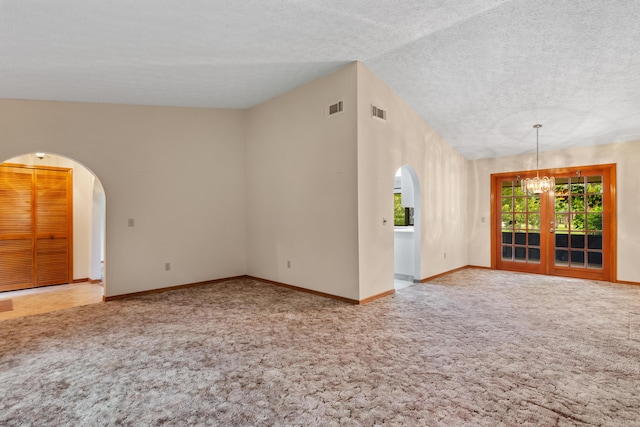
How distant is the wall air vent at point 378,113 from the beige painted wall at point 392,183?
65 mm

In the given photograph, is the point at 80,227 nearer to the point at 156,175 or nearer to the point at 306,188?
the point at 156,175

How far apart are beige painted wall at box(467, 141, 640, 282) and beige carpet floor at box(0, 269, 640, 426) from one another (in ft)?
5.84

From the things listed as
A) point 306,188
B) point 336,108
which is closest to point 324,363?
point 306,188

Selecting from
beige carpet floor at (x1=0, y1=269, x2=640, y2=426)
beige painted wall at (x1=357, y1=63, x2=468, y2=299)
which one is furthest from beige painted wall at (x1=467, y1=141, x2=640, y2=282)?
beige carpet floor at (x1=0, y1=269, x2=640, y2=426)

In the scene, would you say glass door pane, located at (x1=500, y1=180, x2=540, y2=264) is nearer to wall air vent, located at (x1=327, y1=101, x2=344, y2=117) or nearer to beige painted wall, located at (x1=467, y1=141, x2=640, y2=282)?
beige painted wall, located at (x1=467, y1=141, x2=640, y2=282)

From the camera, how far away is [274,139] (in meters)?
5.79

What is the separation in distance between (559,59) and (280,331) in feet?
14.5

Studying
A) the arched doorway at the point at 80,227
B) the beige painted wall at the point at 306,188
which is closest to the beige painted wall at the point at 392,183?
the beige painted wall at the point at 306,188

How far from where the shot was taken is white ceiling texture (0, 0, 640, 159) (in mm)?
2975

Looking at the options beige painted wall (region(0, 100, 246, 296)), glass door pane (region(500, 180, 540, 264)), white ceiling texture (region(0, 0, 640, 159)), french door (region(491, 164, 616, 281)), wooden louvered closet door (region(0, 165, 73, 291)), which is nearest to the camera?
white ceiling texture (region(0, 0, 640, 159))

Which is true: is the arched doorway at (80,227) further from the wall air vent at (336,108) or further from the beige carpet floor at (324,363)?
the wall air vent at (336,108)

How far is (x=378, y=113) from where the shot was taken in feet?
16.1

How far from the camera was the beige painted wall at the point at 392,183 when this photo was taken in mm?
4664

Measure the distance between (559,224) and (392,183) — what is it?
397 cm
